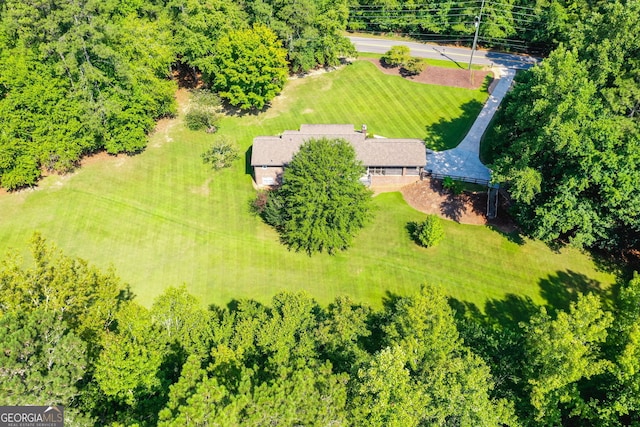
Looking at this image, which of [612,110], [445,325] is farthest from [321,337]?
[612,110]

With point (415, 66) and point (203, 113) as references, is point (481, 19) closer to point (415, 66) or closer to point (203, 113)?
point (415, 66)

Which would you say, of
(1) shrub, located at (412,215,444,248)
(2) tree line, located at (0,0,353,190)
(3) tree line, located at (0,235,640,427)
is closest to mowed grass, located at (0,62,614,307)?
(1) shrub, located at (412,215,444,248)

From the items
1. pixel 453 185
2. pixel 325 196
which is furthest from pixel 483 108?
pixel 325 196

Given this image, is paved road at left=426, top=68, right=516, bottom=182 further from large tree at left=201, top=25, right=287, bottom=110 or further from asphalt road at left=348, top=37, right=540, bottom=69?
large tree at left=201, top=25, right=287, bottom=110

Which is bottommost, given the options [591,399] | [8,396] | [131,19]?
[591,399]

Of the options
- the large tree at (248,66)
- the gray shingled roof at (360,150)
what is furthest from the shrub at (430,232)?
the large tree at (248,66)

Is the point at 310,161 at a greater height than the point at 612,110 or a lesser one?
lesser

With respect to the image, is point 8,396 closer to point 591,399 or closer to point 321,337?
point 321,337
